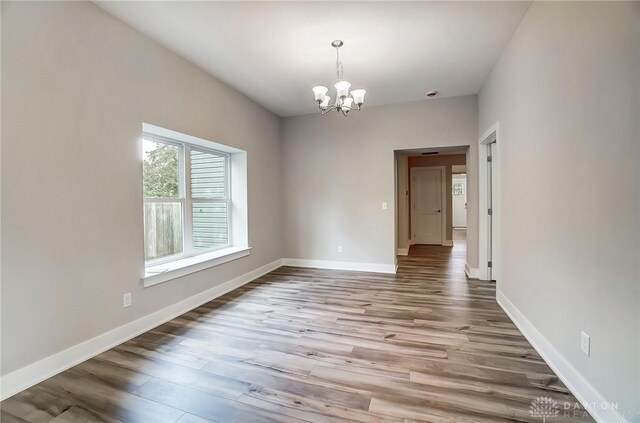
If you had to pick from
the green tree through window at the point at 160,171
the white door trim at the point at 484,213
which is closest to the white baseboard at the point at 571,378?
the white door trim at the point at 484,213

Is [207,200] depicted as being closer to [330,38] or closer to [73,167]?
[73,167]

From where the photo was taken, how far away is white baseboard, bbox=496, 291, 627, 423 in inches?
58.0

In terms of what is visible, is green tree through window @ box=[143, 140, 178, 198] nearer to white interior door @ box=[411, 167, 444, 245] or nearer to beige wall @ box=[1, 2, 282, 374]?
beige wall @ box=[1, 2, 282, 374]

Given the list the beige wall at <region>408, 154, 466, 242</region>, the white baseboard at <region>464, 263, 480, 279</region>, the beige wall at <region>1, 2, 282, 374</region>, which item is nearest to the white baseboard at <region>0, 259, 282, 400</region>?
the beige wall at <region>1, 2, 282, 374</region>

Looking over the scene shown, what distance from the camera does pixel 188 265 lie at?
10.5 ft

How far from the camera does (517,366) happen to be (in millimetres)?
2033

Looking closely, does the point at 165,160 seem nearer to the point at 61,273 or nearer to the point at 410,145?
the point at 61,273

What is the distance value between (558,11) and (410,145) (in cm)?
276

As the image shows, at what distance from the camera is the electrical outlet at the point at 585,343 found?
5.35 feet

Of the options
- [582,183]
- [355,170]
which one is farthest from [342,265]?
[582,183]

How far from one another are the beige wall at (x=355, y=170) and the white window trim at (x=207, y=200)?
121 cm

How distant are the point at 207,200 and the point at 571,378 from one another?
4.05 metres

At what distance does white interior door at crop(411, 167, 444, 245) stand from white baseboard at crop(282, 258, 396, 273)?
3466 millimetres

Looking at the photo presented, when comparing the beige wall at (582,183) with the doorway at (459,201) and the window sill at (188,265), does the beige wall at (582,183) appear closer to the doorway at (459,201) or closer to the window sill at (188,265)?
the window sill at (188,265)
